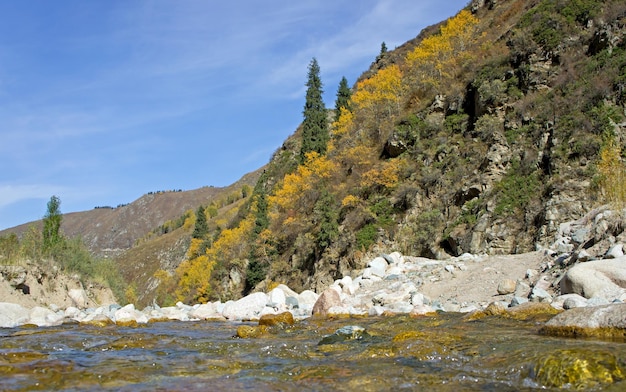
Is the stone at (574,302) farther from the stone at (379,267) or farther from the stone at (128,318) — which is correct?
the stone at (128,318)

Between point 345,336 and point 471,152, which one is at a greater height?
point 471,152

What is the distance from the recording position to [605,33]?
2381cm

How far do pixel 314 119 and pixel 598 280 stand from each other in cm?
4588

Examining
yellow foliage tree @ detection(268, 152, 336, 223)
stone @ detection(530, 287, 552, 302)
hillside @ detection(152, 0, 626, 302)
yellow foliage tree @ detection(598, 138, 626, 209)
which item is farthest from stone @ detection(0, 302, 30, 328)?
yellow foliage tree @ detection(268, 152, 336, 223)

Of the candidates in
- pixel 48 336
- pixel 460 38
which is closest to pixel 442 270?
pixel 48 336

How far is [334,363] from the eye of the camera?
5.66 metres

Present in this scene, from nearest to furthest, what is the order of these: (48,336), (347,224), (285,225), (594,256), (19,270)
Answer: (48,336), (594,256), (19,270), (347,224), (285,225)

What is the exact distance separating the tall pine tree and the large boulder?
38.0 meters

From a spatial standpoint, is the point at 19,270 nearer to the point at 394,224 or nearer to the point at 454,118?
the point at 394,224

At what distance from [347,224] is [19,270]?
1809 centimetres

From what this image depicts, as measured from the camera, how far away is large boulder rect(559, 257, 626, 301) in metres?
9.10

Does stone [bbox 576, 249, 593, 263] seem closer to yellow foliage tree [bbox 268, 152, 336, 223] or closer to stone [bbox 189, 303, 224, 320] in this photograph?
stone [bbox 189, 303, 224, 320]

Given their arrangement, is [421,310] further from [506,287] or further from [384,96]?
[384,96]

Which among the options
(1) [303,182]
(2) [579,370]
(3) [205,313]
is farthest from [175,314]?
(1) [303,182]
